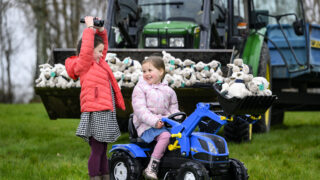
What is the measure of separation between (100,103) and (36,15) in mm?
15876

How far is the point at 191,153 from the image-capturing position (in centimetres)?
363

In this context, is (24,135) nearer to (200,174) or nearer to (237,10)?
(237,10)

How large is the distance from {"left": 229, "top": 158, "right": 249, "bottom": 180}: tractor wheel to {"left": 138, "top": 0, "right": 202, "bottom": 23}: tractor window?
3.63m

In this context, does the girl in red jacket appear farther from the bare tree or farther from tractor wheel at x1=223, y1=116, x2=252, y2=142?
the bare tree

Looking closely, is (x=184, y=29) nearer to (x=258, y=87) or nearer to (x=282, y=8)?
(x=282, y=8)

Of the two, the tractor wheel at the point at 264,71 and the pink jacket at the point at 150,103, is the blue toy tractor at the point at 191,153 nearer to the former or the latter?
the pink jacket at the point at 150,103

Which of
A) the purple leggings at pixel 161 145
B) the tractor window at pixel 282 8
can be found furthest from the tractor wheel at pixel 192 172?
the tractor window at pixel 282 8

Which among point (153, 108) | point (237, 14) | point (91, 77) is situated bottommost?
point (153, 108)

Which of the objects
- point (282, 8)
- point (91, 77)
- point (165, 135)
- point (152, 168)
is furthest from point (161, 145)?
point (282, 8)

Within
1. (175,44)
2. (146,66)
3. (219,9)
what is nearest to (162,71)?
(146,66)

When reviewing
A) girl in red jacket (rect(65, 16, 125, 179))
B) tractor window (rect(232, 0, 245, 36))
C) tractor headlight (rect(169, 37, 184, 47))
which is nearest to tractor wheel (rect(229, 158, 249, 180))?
girl in red jacket (rect(65, 16, 125, 179))

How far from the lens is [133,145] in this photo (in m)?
3.88

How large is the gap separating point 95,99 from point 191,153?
81 centimetres

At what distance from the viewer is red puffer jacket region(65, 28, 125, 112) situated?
3621 mm
